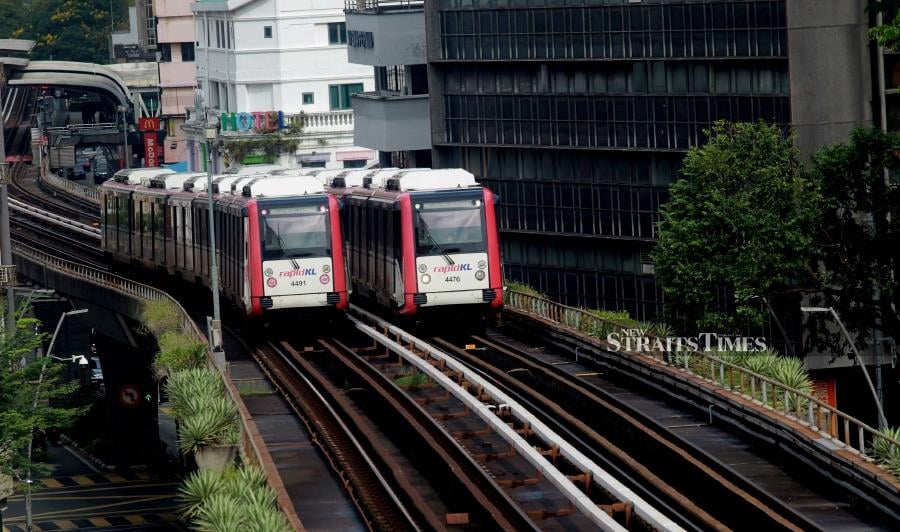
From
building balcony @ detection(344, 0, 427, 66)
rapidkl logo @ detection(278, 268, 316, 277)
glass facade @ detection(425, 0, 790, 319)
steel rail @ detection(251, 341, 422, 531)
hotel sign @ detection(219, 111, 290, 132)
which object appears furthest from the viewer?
hotel sign @ detection(219, 111, 290, 132)

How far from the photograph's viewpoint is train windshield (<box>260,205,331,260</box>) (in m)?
41.6

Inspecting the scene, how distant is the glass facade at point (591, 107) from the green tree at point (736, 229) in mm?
12089

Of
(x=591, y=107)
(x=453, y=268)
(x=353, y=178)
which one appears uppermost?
(x=591, y=107)

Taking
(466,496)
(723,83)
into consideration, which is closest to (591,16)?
(723,83)

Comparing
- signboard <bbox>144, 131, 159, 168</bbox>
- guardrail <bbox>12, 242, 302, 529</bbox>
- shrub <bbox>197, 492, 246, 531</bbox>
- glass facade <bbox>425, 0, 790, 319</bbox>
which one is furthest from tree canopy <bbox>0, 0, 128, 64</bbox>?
shrub <bbox>197, 492, 246, 531</bbox>

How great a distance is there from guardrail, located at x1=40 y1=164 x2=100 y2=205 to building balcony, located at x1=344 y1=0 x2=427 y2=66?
29.1m

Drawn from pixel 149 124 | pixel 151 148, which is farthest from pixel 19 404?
pixel 149 124

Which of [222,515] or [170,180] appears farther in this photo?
[170,180]

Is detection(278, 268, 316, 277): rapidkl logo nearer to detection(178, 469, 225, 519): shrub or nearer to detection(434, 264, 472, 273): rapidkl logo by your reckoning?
detection(434, 264, 472, 273): rapidkl logo

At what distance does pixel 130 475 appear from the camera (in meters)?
79.6

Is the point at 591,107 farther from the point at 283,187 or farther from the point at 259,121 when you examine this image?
the point at 259,121

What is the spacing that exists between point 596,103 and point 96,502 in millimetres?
25386

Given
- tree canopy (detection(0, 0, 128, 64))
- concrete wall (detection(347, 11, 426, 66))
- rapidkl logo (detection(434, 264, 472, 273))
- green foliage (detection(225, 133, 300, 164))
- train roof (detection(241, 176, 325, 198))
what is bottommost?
rapidkl logo (detection(434, 264, 472, 273))

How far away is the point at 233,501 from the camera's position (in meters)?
24.7
